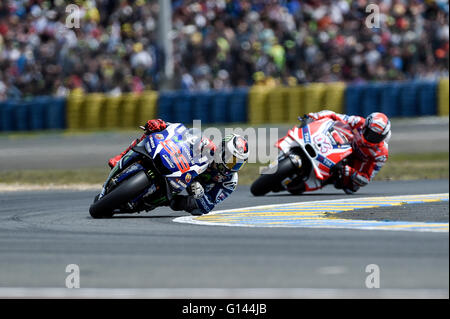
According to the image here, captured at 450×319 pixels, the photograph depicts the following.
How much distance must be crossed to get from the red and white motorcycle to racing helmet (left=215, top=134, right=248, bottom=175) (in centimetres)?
305

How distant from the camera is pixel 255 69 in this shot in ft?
80.8

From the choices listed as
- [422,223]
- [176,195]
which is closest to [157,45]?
[176,195]

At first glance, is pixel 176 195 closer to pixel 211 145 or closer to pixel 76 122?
pixel 211 145

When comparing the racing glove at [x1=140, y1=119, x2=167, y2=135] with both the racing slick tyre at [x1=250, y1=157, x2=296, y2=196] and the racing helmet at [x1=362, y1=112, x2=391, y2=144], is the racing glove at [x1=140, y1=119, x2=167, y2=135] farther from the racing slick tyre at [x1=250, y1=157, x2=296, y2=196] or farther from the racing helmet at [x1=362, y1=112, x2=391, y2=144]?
the racing helmet at [x1=362, y1=112, x2=391, y2=144]

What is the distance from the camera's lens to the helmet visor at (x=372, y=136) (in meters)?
13.5

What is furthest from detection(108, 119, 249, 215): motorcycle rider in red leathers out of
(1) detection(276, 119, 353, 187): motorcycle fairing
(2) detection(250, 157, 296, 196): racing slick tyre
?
(1) detection(276, 119, 353, 187): motorcycle fairing

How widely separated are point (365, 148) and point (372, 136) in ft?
0.84

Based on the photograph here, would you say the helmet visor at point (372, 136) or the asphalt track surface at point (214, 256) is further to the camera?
the helmet visor at point (372, 136)

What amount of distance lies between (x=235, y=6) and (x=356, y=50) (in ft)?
11.3

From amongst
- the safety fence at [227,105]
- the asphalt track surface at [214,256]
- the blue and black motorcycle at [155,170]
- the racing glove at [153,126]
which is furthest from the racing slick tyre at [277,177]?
the safety fence at [227,105]

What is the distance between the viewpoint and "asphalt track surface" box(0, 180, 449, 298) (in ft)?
22.9

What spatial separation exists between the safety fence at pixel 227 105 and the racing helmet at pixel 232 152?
12.7 m

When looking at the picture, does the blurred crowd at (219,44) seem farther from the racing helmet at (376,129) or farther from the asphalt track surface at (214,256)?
the asphalt track surface at (214,256)

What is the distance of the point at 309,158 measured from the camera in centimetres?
1370
